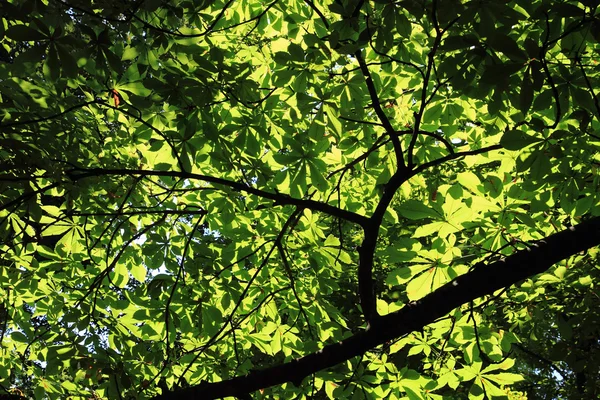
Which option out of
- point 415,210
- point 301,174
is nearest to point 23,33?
point 301,174

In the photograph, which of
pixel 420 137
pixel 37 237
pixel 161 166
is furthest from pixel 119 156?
pixel 420 137

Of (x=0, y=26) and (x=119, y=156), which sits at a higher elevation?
(x=119, y=156)

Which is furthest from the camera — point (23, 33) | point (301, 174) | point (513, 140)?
point (301, 174)

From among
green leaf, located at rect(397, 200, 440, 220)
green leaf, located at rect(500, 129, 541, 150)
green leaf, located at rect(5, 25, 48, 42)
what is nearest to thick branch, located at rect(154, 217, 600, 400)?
green leaf, located at rect(397, 200, 440, 220)

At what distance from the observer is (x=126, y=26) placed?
2.26 m

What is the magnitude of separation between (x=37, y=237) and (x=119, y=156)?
1.02m

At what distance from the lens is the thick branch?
85.2 inches

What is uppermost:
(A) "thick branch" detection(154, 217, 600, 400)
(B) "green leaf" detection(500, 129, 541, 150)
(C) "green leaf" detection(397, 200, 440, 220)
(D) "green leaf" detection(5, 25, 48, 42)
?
(B) "green leaf" detection(500, 129, 541, 150)

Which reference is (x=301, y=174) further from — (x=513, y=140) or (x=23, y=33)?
(x=23, y=33)

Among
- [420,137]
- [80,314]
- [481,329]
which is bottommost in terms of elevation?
[80,314]

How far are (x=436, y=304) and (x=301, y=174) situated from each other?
0.93 metres

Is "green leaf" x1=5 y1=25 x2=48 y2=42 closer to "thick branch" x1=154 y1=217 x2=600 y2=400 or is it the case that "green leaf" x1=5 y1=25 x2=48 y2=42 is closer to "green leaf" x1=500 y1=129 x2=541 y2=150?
"thick branch" x1=154 y1=217 x2=600 y2=400

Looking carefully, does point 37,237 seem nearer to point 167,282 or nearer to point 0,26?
point 167,282

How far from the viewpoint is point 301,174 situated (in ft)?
8.46
